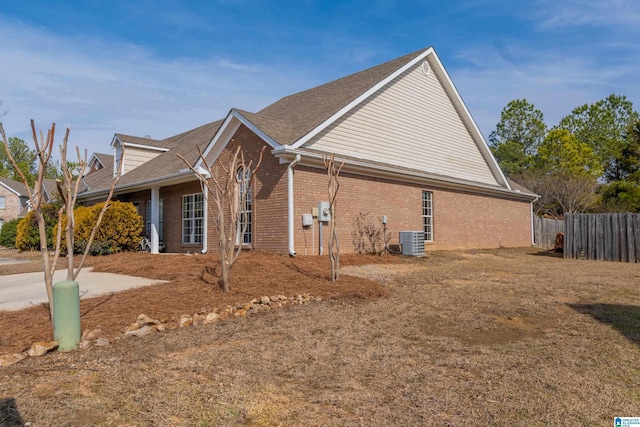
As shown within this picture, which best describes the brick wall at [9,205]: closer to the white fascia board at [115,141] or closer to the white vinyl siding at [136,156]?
the white fascia board at [115,141]

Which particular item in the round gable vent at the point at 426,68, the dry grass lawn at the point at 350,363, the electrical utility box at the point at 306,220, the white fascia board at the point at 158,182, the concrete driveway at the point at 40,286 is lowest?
the dry grass lawn at the point at 350,363

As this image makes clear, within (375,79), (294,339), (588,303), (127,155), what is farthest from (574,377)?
(127,155)

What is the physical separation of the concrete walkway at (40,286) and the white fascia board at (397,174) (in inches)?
196

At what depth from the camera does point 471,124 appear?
19.6m

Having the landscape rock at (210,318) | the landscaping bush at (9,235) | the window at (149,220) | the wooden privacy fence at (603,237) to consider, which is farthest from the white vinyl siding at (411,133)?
the landscaping bush at (9,235)

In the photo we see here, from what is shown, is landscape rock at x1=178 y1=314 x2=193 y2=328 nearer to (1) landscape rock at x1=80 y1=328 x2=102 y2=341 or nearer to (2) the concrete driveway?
(1) landscape rock at x1=80 y1=328 x2=102 y2=341

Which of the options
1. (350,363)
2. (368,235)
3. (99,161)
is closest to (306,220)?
(368,235)

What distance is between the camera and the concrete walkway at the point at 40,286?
7355 millimetres

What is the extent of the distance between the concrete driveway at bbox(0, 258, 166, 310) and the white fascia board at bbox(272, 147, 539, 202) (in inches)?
197

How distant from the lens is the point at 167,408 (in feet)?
10.8

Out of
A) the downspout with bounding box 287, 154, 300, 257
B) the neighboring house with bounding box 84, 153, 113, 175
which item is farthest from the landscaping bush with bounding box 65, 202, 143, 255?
the neighboring house with bounding box 84, 153, 113, 175

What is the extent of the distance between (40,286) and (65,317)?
16.1 feet

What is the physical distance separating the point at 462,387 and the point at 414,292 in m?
4.63

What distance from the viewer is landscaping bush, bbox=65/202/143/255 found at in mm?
15453
